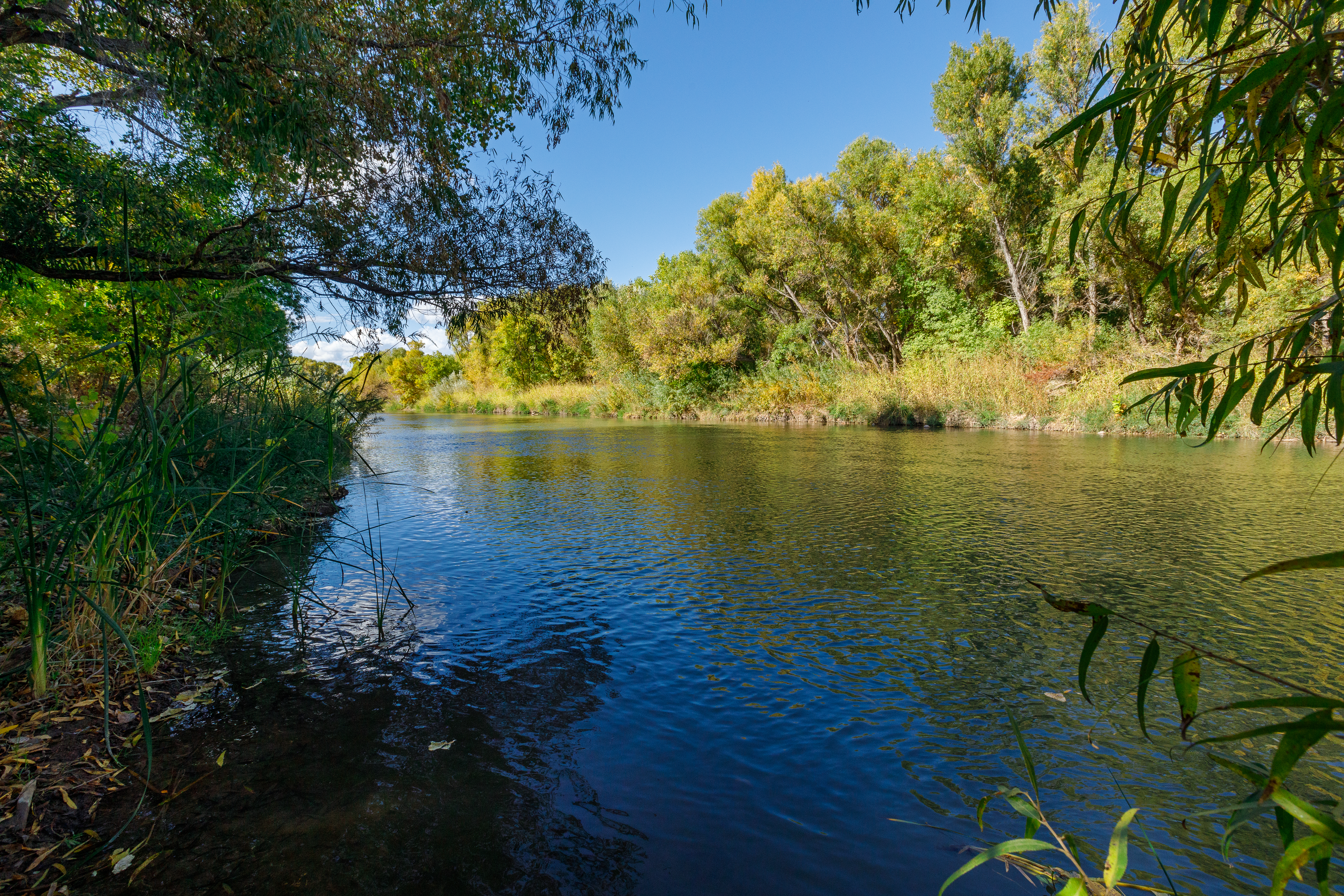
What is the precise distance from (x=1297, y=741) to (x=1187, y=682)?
0.23m

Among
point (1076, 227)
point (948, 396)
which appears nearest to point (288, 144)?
point (1076, 227)

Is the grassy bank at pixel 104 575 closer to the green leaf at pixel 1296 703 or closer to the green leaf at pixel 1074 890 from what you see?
the green leaf at pixel 1074 890

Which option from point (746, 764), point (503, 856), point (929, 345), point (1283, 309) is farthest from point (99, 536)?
point (929, 345)

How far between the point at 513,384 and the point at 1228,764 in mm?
51684

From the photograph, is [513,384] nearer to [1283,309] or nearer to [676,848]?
[1283,309]

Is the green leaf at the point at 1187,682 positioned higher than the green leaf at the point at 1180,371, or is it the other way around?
the green leaf at the point at 1180,371

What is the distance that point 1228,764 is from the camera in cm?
99

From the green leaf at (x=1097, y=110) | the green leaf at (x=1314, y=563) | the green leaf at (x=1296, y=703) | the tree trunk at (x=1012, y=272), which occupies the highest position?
the tree trunk at (x=1012, y=272)

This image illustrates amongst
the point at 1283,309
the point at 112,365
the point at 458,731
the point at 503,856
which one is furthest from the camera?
the point at 1283,309

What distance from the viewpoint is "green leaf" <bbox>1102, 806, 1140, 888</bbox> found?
4.72ft

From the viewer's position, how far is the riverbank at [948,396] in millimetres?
20312

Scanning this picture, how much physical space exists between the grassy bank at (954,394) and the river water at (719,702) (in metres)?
10.5

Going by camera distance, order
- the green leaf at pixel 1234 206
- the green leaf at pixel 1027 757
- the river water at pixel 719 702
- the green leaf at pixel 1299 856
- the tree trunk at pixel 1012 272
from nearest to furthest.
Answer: the green leaf at pixel 1299 856 < the green leaf at pixel 1234 206 < the green leaf at pixel 1027 757 < the river water at pixel 719 702 < the tree trunk at pixel 1012 272

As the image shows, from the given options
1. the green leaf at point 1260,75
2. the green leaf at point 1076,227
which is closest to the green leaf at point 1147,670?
the green leaf at point 1076,227
